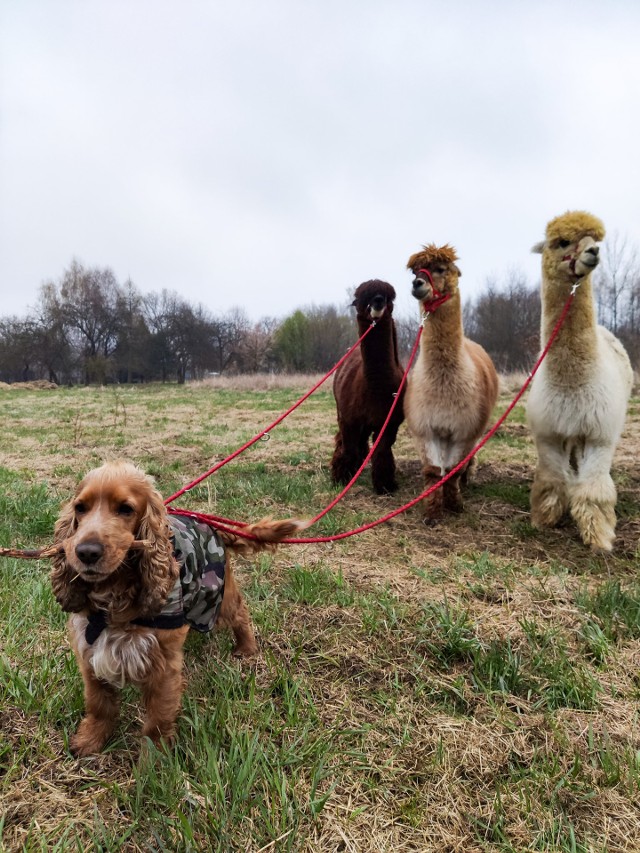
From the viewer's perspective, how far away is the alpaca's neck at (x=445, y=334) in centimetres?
472

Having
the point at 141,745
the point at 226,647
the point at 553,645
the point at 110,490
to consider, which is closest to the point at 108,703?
the point at 141,745

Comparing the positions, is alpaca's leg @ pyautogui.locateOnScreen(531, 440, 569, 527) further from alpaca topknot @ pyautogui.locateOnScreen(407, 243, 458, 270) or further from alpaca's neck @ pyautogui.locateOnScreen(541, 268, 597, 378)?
alpaca topknot @ pyautogui.locateOnScreen(407, 243, 458, 270)

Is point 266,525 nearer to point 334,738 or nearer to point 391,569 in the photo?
point 334,738

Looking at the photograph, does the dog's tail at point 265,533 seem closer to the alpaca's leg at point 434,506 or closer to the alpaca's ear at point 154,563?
the alpaca's ear at point 154,563

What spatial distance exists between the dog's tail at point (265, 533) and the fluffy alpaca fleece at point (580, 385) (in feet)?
8.33

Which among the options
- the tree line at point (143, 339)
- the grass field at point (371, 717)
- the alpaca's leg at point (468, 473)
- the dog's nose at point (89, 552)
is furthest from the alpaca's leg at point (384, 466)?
the tree line at point (143, 339)

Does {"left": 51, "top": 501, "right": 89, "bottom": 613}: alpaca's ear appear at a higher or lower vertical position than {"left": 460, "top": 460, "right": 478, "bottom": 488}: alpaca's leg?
higher

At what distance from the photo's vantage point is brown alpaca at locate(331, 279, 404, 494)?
5270mm

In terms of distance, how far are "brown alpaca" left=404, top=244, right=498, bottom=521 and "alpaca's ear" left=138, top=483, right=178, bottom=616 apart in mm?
3136

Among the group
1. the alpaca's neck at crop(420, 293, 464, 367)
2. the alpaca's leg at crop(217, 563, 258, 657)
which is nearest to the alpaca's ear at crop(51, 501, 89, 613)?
the alpaca's leg at crop(217, 563, 258, 657)

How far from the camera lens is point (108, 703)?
195cm

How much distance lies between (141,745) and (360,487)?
13.6 ft

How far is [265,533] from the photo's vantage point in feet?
7.89

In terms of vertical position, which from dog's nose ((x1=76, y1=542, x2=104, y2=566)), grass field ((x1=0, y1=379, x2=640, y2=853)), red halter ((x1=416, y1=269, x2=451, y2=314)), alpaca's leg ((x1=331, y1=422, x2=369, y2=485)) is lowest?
grass field ((x1=0, y1=379, x2=640, y2=853))
